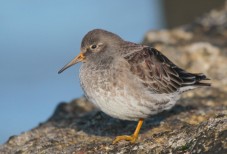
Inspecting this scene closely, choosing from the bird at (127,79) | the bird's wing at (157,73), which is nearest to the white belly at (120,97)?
the bird at (127,79)

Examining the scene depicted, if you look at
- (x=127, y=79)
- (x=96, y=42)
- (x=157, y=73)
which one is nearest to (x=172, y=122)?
(x=157, y=73)

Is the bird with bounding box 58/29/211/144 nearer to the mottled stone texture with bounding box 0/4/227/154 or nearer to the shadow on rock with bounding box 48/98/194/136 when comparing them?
the mottled stone texture with bounding box 0/4/227/154

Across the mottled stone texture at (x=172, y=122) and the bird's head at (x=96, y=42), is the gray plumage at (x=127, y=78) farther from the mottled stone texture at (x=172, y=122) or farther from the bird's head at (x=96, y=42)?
the mottled stone texture at (x=172, y=122)

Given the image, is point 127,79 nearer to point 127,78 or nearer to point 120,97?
point 127,78

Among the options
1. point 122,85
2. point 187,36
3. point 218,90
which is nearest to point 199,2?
point 187,36

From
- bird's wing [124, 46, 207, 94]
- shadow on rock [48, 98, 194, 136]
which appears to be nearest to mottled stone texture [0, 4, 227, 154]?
shadow on rock [48, 98, 194, 136]

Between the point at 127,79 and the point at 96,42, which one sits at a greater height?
the point at 96,42
